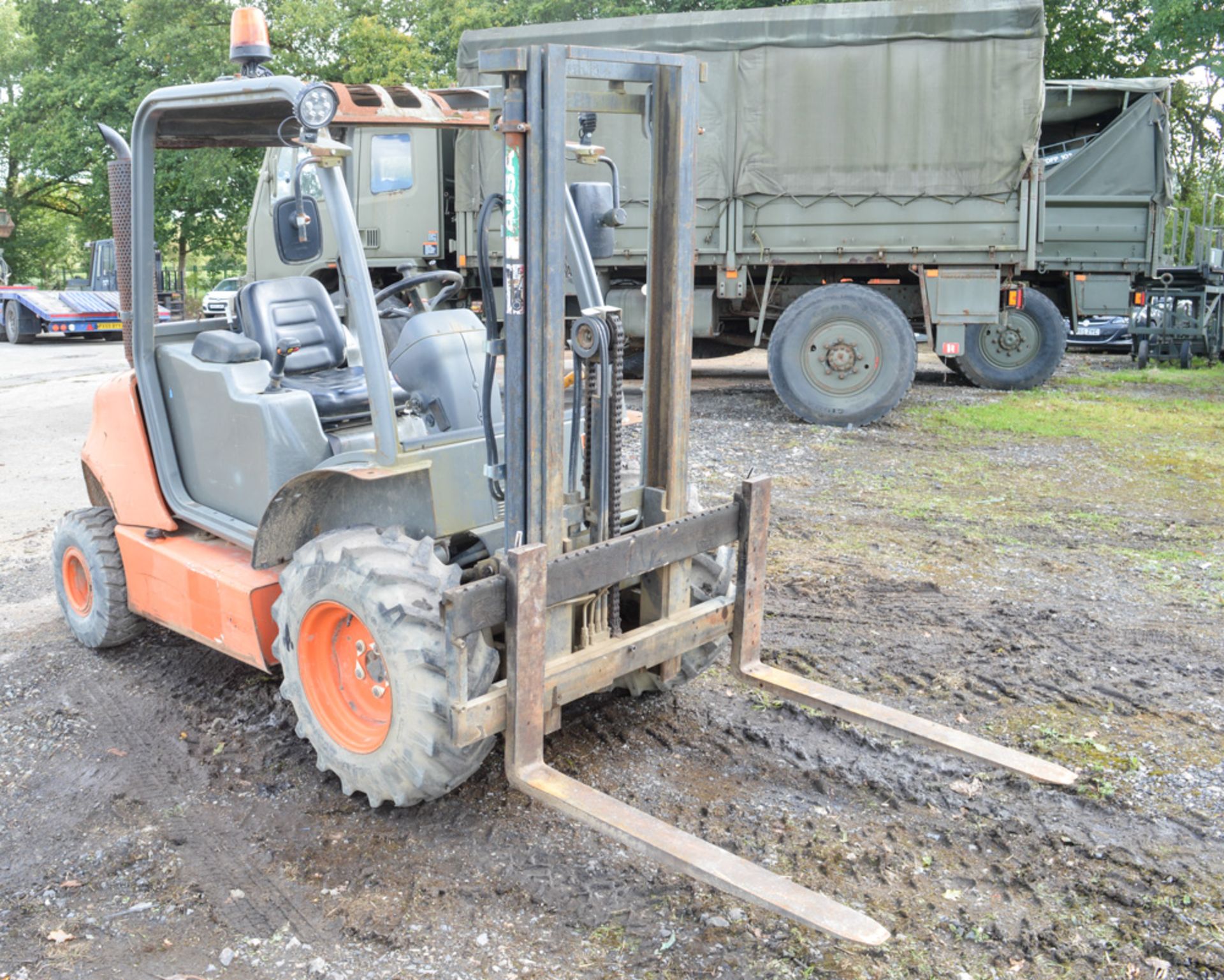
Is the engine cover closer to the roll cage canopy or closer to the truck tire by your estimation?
the roll cage canopy

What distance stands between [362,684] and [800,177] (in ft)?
30.1

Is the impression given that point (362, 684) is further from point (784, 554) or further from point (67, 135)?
point (67, 135)

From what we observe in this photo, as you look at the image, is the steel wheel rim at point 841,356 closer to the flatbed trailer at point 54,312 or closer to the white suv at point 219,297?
the flatbed trailer at point 54,312

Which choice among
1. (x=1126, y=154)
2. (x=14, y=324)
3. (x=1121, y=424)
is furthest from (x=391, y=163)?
(x=14, y=324)

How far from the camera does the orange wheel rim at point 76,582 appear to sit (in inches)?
204

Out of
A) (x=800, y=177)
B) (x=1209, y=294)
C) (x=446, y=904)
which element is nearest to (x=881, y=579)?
(x=446, y=904)

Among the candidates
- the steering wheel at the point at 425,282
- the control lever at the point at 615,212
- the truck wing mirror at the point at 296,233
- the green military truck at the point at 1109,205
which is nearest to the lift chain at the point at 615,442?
the control lever at the point at 615,212

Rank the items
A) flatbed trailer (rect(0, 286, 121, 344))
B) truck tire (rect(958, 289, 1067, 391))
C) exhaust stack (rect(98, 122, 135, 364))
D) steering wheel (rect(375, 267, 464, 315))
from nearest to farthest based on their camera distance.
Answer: exhaust stack (rect(98, 122, 135, 364)) → steering wheel (rect(375, 267, 464, 315)) → truck tire (rect(958, 289, 1067, 391)) → flatbed trailer (rect(0, 286, 121, 344))

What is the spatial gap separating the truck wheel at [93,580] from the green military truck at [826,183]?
234 inches

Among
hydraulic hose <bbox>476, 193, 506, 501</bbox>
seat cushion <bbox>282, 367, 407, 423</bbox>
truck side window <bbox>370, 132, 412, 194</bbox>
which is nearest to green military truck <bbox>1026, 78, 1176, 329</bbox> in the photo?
truck side window <bbox>370, 132, 412, 194</bbox>

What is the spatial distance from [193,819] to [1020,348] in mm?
12615

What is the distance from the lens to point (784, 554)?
22.4 feet

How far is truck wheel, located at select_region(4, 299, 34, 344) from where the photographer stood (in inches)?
882

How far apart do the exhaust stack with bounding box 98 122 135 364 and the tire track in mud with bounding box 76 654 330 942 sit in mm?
1518
